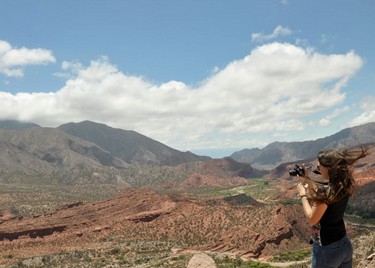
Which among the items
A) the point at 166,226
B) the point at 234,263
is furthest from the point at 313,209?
the point at 166,226

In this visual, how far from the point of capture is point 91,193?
6599 inches

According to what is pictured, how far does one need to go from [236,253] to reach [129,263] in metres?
14.8

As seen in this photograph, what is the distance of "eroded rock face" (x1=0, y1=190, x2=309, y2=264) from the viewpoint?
206 feet

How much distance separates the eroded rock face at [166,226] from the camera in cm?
6272

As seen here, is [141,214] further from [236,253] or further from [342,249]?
[342,249]

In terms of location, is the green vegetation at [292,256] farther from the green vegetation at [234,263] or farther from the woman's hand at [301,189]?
the woman's hand at [301,189]

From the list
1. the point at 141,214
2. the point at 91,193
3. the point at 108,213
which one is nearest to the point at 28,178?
the point at 91,193

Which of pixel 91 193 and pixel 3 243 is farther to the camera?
pixel 91 193

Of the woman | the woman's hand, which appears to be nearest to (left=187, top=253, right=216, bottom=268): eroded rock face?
the woman

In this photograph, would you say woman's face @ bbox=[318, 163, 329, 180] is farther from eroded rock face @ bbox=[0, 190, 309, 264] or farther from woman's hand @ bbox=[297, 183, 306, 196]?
eroded rock face @ bbox=[0, 190, 309, 264]

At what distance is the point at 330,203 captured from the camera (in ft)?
16.4

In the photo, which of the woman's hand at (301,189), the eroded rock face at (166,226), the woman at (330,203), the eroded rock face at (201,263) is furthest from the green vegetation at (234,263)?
the woman's hand at (301,189)

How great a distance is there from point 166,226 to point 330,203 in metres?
75.1

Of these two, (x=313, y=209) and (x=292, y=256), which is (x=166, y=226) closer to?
(x=292, y=256)
